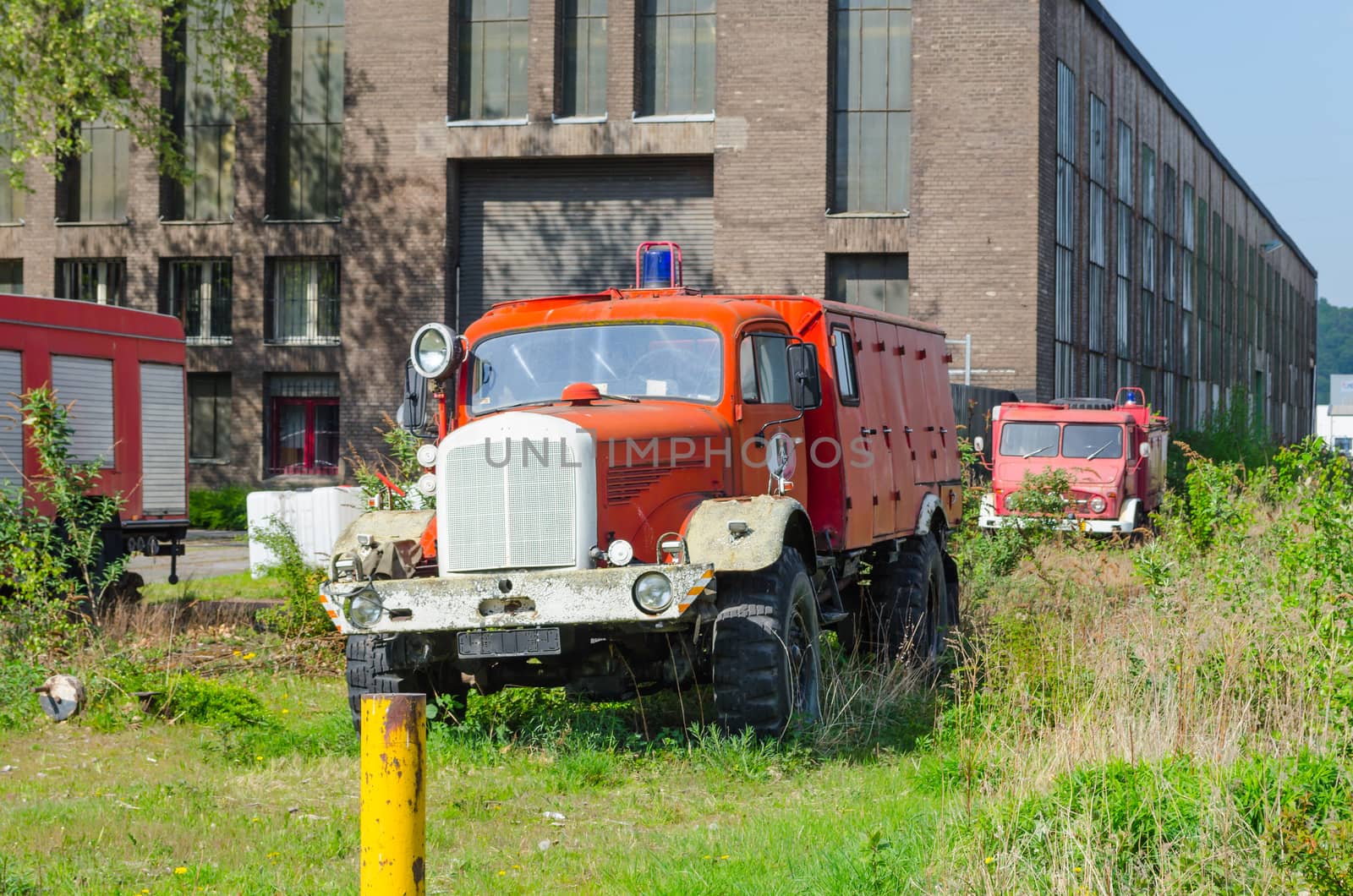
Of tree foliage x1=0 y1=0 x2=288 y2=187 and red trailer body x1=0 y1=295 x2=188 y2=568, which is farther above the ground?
tree foliage x1=0 y1=0 x2=288 y2=187

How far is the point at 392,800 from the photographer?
455 centimetres

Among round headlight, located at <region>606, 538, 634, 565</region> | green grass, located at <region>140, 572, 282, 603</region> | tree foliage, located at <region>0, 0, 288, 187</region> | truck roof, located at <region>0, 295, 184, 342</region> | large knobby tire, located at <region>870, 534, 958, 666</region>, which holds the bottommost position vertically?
green grass, located at <region>140, 572, 282, 603</region>

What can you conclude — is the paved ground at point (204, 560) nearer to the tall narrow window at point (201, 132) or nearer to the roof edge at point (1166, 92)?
the tall narrow window at point (201, 132)

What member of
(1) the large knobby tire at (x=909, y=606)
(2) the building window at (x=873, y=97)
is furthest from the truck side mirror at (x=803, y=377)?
(2) the building window at (x=873, y=97)

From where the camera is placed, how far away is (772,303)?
1095 centimetres

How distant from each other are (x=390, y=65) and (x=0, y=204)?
10646 mm

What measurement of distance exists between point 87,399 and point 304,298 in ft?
65.5

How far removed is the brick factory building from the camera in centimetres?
3281

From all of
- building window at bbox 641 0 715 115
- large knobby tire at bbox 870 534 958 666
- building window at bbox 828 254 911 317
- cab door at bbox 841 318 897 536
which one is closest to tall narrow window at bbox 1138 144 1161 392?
building window at bbox 828 254 911 317

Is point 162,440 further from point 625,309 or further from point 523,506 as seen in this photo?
point 523,506

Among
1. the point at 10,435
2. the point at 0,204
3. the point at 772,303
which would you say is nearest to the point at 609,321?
the point at 772,303

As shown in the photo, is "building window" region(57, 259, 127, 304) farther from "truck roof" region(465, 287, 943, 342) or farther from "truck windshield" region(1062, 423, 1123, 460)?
"truck roof" region(465, 287, 943, 342)

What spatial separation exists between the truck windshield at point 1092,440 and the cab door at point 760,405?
16.3 m

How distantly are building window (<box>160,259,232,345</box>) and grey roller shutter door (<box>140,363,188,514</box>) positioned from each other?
1875 cm
